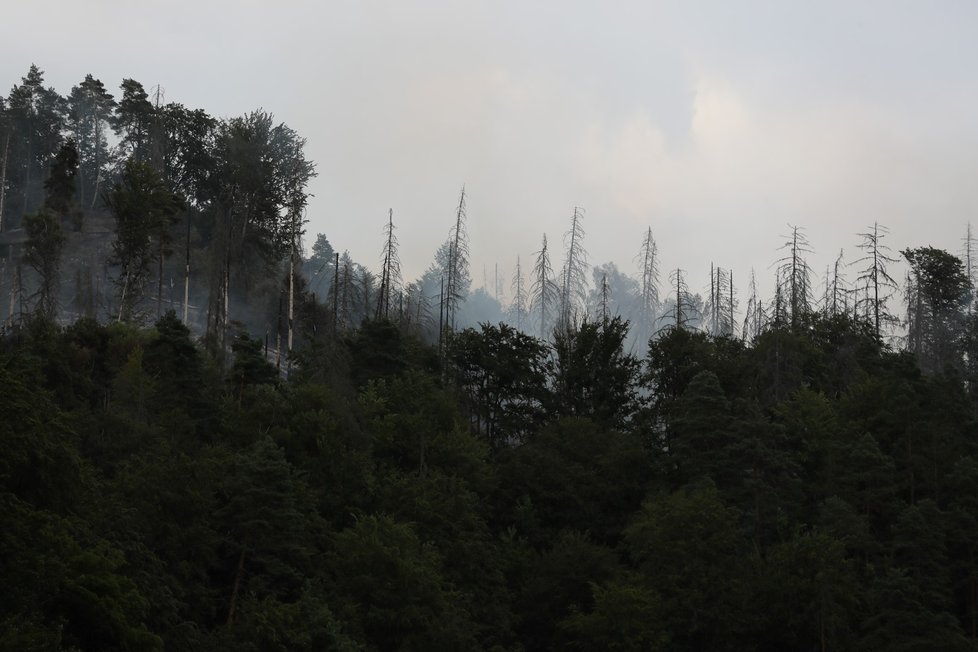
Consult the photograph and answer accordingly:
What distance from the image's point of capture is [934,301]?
8775cm

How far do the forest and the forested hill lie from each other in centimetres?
16

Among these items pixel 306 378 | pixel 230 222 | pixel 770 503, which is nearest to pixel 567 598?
pixel 770 503

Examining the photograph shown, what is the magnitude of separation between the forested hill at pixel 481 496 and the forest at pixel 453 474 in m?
0.16

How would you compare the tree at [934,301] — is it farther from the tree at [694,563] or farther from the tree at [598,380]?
the tree at [694,563]

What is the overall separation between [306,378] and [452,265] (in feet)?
89.3

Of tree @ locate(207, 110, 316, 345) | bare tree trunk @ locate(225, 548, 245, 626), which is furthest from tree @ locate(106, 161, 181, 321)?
bare tree trunk @ locate(225, 548, 245, 626)

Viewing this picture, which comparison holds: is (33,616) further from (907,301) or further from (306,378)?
(907,301)

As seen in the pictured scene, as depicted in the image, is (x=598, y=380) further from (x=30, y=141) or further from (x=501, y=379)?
(x=30, y=141)

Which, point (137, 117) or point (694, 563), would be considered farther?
point (137, 117)

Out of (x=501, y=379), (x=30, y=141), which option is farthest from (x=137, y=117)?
(x=501, y=379)

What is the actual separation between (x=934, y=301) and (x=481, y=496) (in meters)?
44.3

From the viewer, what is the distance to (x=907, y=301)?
93.7 m

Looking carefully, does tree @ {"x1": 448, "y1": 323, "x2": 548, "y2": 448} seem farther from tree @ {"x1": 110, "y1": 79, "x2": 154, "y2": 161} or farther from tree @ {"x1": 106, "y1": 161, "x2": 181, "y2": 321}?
tree @ {"x1": 110, "y1": 79, "x2": 154, "y2": 161}

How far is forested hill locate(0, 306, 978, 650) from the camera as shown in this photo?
35219mm
